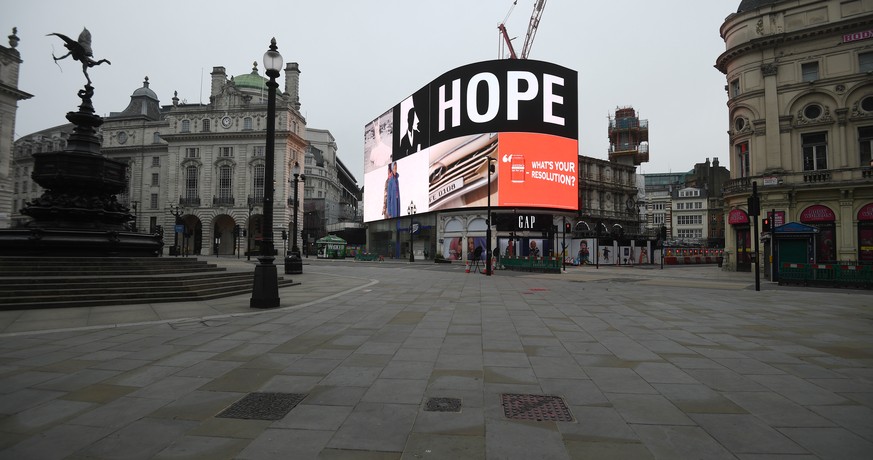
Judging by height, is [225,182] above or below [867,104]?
above

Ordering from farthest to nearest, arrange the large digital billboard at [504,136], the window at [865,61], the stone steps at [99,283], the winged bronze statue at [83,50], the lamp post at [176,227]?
1. the large digital billboard at [504,136]
2. the lamp post at [176,227]
3. the window at [865,61]
4. the winged bronze statue at [83,50]
5. the stone steps at [99,283]

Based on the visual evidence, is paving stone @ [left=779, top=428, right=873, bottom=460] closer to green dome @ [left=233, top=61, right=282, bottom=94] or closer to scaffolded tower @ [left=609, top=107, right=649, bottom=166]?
green dome @ [left=233, top=61, right=282, bottom=94]

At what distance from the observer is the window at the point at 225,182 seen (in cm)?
6384

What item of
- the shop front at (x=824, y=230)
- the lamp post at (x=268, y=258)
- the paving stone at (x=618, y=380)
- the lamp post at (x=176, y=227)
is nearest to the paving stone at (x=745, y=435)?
the paving stone at (x=618, y=380)

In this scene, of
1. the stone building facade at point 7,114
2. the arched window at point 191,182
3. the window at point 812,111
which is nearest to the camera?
the window at point 812,111

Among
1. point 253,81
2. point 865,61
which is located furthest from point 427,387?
point 253,81

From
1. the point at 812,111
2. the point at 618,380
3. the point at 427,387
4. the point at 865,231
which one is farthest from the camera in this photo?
the point at 812,111

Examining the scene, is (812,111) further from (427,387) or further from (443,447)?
(443,447)

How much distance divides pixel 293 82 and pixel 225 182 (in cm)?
1876

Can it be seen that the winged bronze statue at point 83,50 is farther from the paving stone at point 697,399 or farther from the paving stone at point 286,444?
the paving stone at point 697,399

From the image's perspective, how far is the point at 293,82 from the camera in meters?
66.6

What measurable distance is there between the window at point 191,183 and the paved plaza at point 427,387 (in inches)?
2486

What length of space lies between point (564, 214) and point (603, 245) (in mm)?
6685

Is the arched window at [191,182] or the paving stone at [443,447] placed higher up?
the arched window at [191,182]
